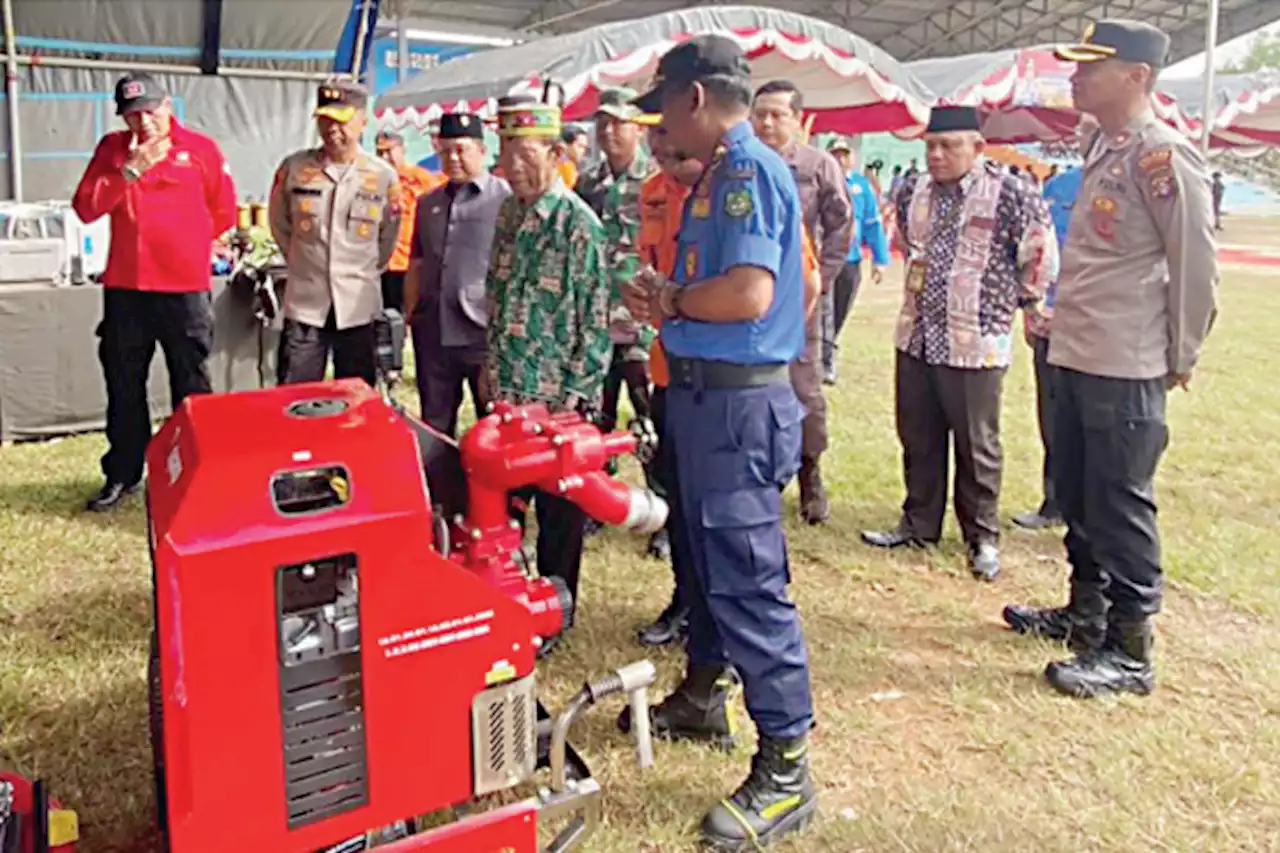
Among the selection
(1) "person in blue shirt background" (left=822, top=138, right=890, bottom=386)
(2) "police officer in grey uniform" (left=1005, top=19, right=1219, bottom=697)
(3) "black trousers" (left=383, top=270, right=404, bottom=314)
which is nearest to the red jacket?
(3) "black trousers" (left=383, top=270, right=404, bottom=314)

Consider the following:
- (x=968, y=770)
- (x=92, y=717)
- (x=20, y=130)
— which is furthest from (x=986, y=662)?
(x=20, y=130)

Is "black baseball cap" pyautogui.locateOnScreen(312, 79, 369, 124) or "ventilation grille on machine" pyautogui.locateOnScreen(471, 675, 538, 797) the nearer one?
"ventilation grille on machine" pyautogui.locateOnScreen(471, 675, 538, 797)

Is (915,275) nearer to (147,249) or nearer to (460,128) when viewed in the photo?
(460,128)

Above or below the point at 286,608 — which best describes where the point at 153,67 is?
above

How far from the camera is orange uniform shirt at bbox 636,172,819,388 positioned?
2.78 metres

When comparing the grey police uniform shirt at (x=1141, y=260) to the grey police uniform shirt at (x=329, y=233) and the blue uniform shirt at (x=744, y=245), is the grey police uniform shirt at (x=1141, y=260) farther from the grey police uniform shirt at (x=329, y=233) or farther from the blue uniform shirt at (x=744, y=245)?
the grey police uniform shirt at (x=329, y=233)

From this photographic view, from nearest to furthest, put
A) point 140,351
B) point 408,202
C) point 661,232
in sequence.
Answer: point 661,232 < point 140,351 < point 408,202

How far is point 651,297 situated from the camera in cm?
243

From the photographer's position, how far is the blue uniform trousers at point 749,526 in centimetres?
233

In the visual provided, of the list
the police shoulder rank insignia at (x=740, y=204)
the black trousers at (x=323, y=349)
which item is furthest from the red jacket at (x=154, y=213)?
the police shoulder rank insignia at (x=740, y=204)

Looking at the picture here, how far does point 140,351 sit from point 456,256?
1.55 meters

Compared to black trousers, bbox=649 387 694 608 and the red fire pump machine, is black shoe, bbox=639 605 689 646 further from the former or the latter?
Result: the red fire pump machine

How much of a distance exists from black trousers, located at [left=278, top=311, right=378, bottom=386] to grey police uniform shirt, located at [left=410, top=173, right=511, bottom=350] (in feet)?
1.24

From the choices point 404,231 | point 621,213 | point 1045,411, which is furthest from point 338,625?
point 404,231
